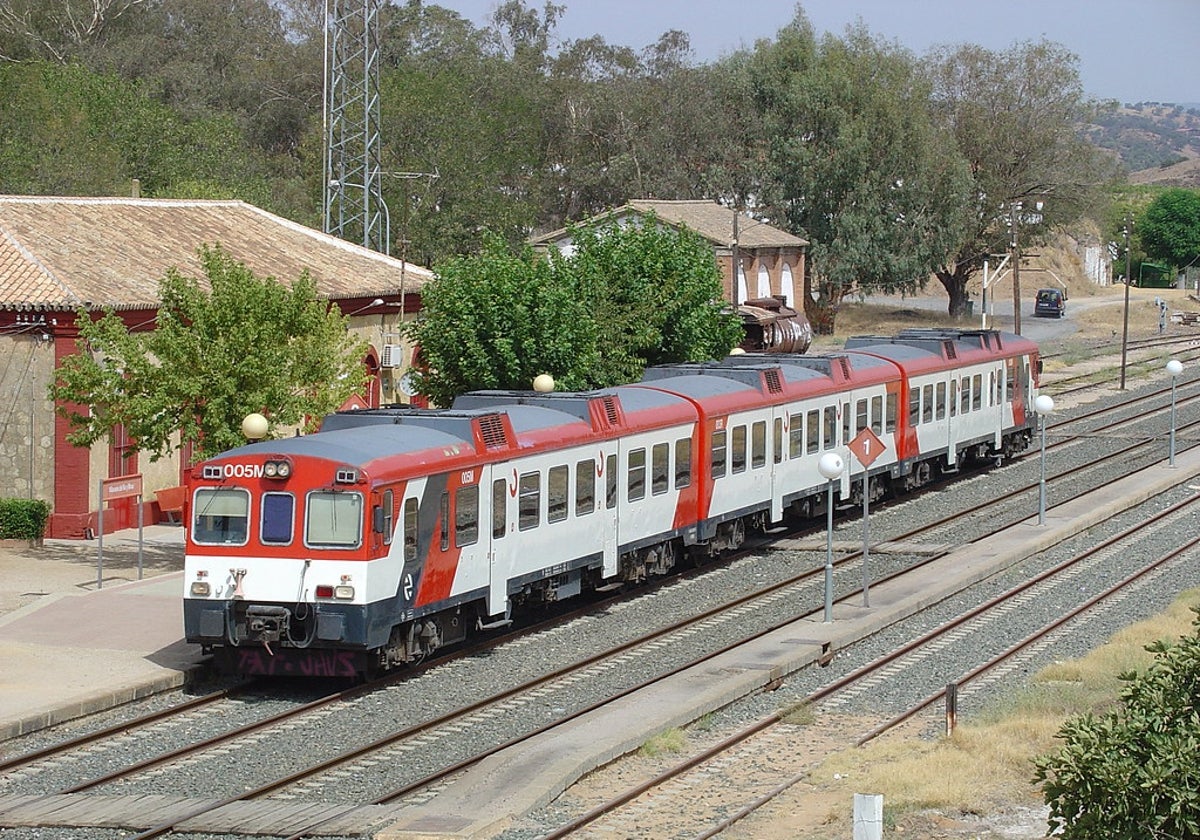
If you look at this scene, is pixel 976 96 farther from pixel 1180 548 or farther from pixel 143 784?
pixel 143 784

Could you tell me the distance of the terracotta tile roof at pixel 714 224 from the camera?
66.3 metres

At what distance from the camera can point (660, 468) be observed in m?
24.1

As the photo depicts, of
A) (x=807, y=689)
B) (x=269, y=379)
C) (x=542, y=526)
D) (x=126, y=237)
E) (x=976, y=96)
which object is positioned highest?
(x=976, y=96)

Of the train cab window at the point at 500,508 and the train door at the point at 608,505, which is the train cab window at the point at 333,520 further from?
the train door at the point at 608,505

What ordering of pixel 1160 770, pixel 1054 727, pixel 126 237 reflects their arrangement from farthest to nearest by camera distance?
pixel 126 237 → pixel 1054 727 → pixel 1160 770

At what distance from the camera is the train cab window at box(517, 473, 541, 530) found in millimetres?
20328

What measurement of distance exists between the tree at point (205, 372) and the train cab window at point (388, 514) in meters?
6.66

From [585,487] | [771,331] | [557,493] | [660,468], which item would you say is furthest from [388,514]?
[771,331]

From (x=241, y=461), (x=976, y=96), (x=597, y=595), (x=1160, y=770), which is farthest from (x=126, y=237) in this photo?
(x=976, y=96)

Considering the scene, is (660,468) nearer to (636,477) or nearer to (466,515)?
(636,477)

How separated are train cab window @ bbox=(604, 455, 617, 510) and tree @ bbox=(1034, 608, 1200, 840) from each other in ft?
41.4

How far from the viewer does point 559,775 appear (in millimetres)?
14609

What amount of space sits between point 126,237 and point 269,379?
34.5 ft

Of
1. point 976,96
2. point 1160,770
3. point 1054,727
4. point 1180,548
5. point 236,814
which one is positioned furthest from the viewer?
point 976,96
